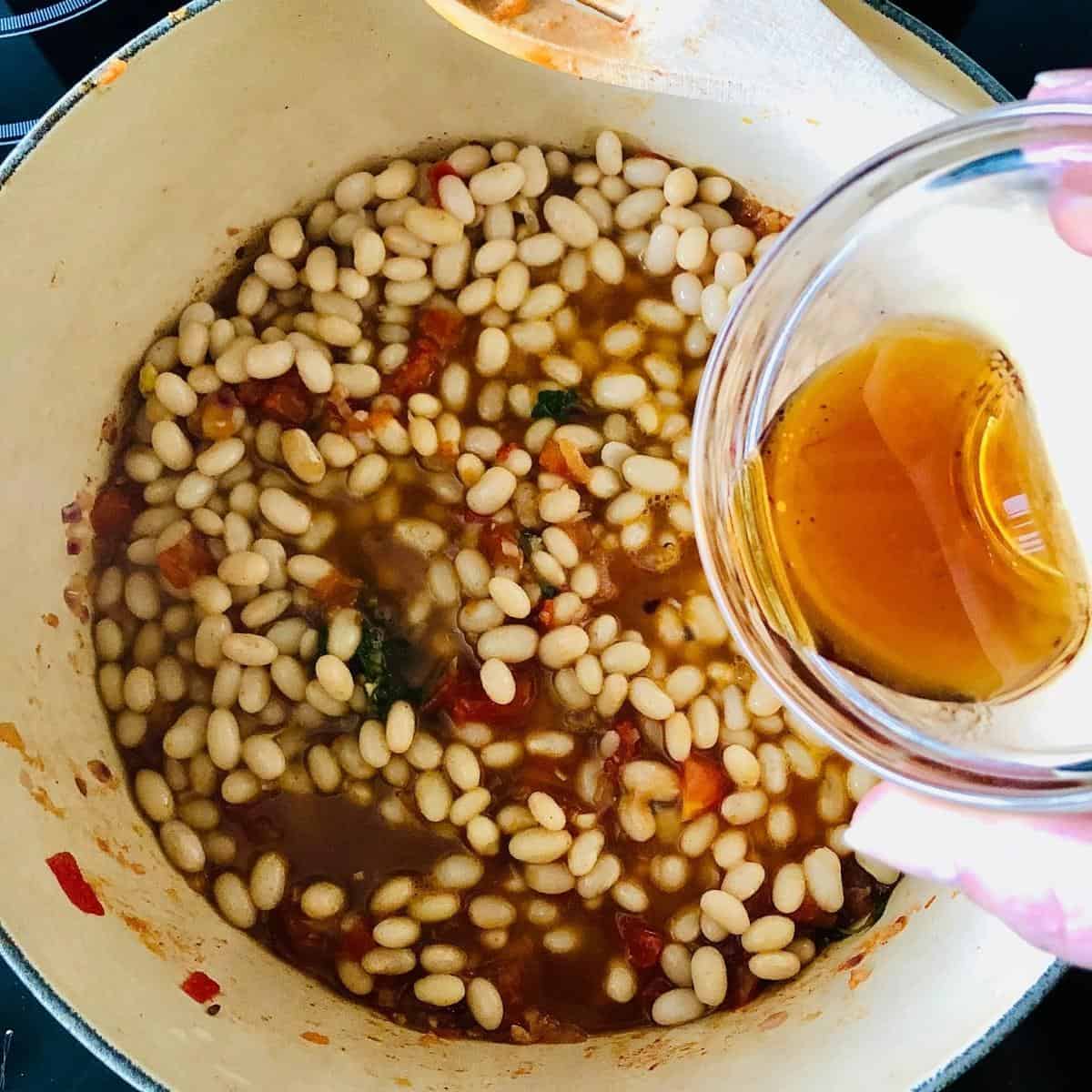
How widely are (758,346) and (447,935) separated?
519 mm

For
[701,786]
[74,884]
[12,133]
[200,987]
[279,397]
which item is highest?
[12,133]

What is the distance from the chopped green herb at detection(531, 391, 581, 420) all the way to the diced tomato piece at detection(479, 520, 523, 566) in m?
0.10

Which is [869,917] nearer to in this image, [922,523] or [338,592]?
[922,523]

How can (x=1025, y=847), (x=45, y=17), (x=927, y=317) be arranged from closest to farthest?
(x=1025, y=847) < (x=927, y=317) < (x=45, y=17)

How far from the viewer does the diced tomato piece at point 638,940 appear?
3.47 feet

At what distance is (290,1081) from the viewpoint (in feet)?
3.08

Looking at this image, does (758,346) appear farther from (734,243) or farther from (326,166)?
(326,166)

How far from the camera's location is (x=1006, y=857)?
0.82 metres

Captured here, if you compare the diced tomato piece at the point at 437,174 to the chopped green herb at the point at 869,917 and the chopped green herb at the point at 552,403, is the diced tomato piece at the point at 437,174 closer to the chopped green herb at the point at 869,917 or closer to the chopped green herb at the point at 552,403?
the chopped green herb at the point at 552,403

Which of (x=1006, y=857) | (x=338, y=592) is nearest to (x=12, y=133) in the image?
(x=338, y=592)

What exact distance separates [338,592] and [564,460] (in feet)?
A: 0.69

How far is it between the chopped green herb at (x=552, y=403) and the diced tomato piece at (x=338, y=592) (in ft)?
0.66

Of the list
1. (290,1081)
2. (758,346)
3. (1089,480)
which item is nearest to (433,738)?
(290,1081)

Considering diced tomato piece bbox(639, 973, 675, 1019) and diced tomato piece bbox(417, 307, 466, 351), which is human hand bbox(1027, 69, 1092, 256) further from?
diced tomato piece bbox(639, 973, 675, 1019)
